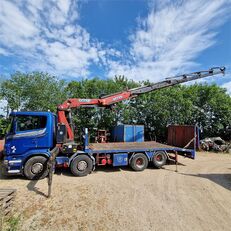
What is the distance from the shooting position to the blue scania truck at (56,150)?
26.2 feet

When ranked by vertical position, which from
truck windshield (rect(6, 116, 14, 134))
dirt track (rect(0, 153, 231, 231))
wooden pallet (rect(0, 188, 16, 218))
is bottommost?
dirt track (rect(0, 153, 231, 231))

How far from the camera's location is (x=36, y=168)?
810cm

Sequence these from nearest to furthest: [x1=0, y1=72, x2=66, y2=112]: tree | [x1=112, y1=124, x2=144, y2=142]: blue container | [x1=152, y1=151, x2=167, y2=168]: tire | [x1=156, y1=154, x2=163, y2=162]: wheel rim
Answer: [x1=152, y1=151, x2=167, y2=168]: tire → [x1=156, y1=154, x2=163, y2=162]: wheel rim → [x1=112, y1=124, x2=144, y2=142]: blue container → [x1=0, y1=72, x2=66, y2=112]: tree

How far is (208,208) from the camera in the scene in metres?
5.52

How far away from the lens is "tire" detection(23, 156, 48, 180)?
26.2ft

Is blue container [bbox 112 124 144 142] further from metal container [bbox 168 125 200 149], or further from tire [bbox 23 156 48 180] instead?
tire [bbox 23 156 48 180]

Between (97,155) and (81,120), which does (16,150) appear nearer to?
(97,155)

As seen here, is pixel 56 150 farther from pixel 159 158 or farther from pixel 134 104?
pixel 134 104

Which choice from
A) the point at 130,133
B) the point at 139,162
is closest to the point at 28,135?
the point at 139,162

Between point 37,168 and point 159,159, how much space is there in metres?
5.95

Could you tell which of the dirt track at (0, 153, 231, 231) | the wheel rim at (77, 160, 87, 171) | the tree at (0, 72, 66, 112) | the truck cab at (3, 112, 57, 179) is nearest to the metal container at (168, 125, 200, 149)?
the dirt track at (0, 153, 231, 231)

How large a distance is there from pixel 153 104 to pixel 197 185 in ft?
49.7

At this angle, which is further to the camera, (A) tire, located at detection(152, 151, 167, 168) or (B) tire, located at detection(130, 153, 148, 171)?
(A) tire, located at detection(152, 151, 167, 168)

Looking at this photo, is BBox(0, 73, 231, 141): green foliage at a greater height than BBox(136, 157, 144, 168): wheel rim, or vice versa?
BBox(0, 73, 231, 141): green foliage
